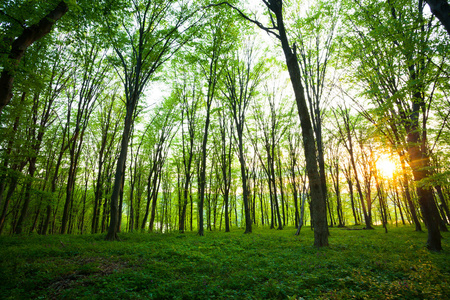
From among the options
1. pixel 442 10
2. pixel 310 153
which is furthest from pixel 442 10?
pixel 310 153

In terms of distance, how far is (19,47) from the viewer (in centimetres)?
501

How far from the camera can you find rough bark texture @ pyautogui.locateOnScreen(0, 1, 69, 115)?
4665 millimetres

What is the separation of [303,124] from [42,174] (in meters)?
26.4

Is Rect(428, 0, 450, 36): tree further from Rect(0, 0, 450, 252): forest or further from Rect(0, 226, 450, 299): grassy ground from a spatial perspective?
Rect(0, 226, 450, 299): grassy ground

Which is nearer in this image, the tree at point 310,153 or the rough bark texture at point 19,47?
the rough bark texture at point 19,47

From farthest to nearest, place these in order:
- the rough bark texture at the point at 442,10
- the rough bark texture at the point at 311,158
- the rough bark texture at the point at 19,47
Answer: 1. the rough bark texture at the point at 311,158
2. the rough bark texture at the point at 19,47
3. the rough bark texture at the point at 442,10

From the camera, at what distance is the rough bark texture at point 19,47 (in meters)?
4.67

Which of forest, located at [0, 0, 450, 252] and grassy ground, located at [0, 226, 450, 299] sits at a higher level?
forest, located at [0, 0, 450, 252]

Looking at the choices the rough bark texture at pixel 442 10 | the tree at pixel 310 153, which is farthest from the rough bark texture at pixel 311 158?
the rough bark texture at pixel 442 10

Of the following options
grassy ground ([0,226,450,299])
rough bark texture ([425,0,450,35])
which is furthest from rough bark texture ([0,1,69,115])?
rough bark texture ([425,0,450,35])

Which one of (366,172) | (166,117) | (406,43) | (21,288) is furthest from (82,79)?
(366,172)

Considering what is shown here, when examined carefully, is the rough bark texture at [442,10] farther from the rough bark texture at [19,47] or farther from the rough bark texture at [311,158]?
the rough bark texture at [19,47]

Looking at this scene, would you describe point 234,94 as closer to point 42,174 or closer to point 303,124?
point 303,124

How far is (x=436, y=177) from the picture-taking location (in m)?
5.19
